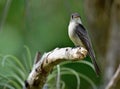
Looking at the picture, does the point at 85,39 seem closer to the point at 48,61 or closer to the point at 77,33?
the point at 77,33

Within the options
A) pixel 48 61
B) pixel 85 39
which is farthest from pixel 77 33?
pixel 48 61

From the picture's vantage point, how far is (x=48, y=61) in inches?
72.6

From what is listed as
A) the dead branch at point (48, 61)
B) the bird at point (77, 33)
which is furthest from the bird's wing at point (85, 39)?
the dead branch at point (48, 61)

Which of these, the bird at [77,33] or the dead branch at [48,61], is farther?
the bird at [77,33]

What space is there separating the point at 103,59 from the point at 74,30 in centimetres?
131

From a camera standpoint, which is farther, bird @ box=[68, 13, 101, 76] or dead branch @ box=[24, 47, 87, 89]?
bird @ box=[68, 13, 101, 76]

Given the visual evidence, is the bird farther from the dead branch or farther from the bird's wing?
the dead branch

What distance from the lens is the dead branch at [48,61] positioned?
173cm

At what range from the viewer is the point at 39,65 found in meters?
1.89

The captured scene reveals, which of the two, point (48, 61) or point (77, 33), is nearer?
point (48, 61)

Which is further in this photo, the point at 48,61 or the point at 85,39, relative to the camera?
the point at 85,39

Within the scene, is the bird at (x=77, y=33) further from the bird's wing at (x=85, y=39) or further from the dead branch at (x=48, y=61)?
the dead branch at (x=48, y=61)

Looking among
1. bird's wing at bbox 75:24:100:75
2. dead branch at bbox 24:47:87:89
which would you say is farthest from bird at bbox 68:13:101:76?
dead branch at bbox 24:47:87:89

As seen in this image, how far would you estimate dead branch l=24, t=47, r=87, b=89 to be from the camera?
68.2 inches
